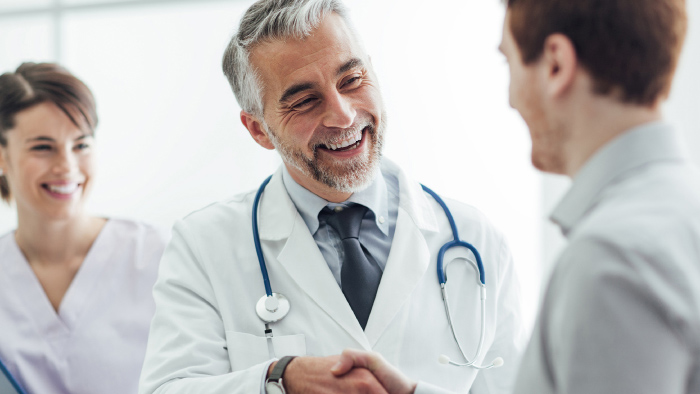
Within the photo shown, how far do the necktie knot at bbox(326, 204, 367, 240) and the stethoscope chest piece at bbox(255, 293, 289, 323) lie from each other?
215 millimetres

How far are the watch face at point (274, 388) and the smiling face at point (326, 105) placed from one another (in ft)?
1.59

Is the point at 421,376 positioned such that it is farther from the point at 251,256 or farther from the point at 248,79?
the point at 248,79

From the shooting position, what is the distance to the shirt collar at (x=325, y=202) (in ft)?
4.88

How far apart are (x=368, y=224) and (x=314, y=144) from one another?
0.77 ft

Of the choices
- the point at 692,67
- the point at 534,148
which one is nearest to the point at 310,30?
the point at 534,148

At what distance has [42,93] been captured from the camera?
2.02m

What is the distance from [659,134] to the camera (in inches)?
26.0

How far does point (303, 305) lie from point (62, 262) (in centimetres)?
115

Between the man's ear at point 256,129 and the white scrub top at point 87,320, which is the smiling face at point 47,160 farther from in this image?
the man's ear at point 256,129

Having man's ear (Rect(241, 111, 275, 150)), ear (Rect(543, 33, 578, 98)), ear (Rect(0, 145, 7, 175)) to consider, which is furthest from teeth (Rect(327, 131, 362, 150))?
ear (Rect(0, 145, 7, 175))

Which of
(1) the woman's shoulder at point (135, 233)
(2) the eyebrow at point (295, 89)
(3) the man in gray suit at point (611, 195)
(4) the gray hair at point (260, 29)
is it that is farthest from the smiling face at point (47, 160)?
(3) the man in gray suit at point (611, 195)

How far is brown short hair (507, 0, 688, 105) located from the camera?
0.65 metres

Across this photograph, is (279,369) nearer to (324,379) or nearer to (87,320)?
(324,379)

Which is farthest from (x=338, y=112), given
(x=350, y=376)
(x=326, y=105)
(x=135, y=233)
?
(x=135, y=233)
